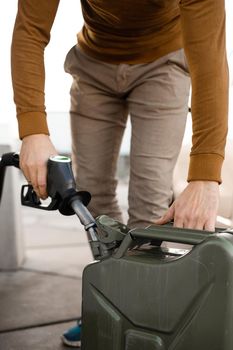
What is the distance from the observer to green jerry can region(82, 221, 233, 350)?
786mm

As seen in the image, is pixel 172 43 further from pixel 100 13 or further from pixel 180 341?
pixel 180 341

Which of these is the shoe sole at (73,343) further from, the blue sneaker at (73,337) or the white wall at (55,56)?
the white wall at (55,56)

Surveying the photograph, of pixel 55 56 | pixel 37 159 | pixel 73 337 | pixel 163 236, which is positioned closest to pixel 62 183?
pixel 37 159

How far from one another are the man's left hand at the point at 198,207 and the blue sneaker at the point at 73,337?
80 centimetres

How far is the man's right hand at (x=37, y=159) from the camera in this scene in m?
1.04

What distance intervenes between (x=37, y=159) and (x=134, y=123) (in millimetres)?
365

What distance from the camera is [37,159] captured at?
3.42ft

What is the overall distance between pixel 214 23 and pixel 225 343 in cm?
57

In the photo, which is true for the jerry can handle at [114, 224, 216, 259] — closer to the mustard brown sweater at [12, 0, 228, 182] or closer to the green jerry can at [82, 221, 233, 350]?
the green jerry can at [82, 221, 233, 350]

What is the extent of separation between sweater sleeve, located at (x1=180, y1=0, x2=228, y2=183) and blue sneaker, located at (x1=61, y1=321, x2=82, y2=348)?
2.74 ft

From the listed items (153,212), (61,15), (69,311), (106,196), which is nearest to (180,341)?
(153,212)

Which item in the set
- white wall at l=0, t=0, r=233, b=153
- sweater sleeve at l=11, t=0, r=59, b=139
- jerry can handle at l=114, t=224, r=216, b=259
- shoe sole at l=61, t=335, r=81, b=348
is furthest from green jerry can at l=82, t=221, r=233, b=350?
white wall at l=0, t=0, r=233, b=153

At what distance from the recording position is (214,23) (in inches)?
38.7

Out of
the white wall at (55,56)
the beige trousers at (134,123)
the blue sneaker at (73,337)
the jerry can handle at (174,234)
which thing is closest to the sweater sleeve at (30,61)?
the beige trousers at (134,123)
